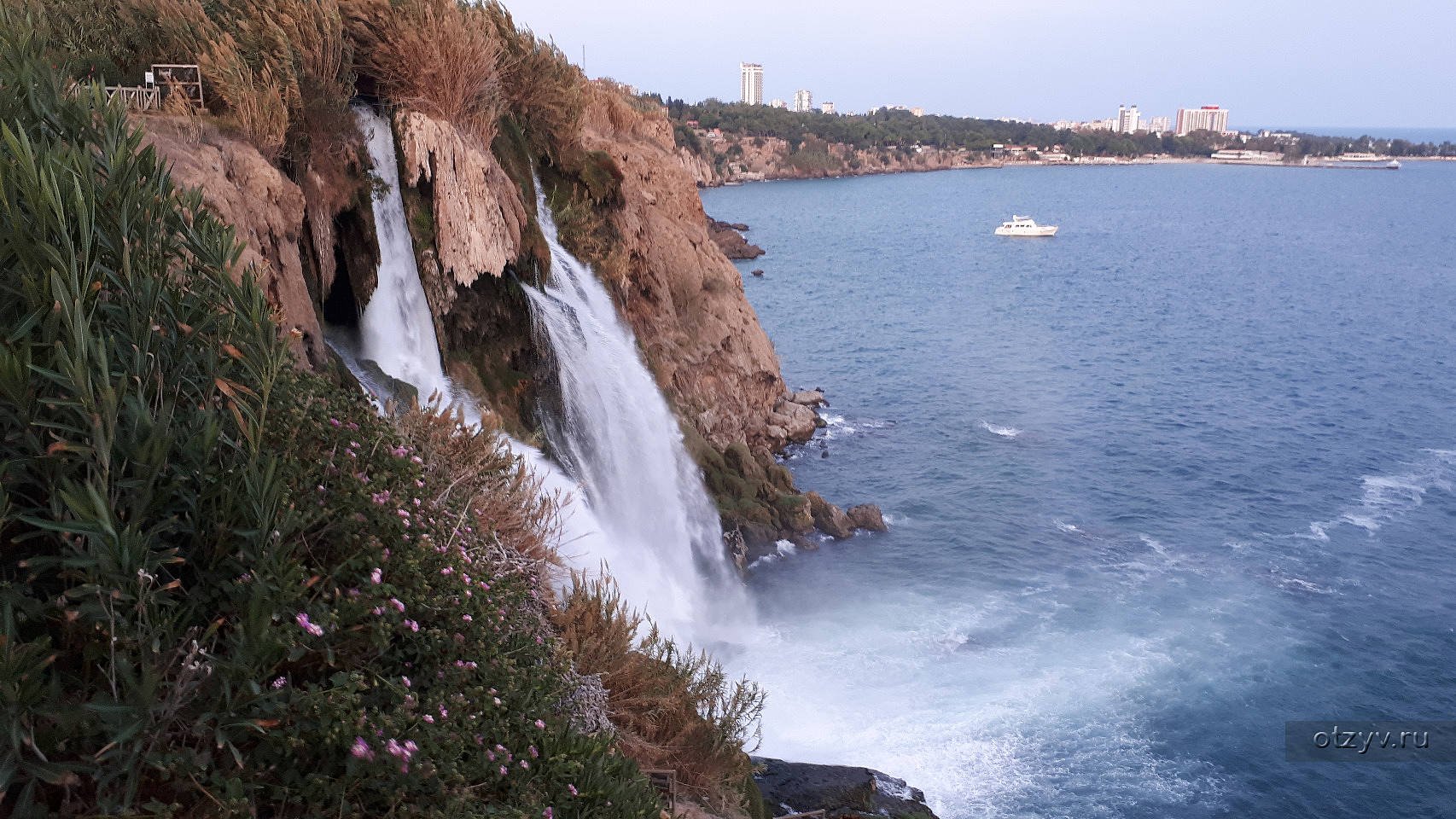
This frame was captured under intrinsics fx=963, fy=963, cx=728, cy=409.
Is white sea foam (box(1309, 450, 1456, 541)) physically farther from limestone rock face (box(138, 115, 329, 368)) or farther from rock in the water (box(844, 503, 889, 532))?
limestone rock face (box(138, 115, 329, 368))

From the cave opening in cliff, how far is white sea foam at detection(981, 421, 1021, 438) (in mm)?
20152

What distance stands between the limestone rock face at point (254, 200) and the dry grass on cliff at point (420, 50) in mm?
3560

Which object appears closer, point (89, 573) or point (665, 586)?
point (89, 573)

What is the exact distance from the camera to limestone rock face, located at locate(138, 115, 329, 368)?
8883 millimetres

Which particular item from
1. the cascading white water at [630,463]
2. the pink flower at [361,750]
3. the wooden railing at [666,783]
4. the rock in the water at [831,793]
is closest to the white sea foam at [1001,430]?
the cascading white water at [630,463]

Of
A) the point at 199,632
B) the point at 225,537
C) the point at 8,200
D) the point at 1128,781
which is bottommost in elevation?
the point at 1128,781

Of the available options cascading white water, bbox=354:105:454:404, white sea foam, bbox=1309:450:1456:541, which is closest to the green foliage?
cascading white water, bbox=354:105:454:404

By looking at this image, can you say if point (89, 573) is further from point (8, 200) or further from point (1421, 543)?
point (1421, 543)

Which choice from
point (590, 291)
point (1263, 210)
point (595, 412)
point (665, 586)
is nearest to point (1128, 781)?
point (665, 586)

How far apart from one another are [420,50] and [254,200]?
4.64 metres

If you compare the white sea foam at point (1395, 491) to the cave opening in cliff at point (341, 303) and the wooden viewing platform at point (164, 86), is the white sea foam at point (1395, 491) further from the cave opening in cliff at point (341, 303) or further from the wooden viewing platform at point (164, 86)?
the wooden viewing platform at point (164, 86)

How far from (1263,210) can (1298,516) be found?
95.2 meters

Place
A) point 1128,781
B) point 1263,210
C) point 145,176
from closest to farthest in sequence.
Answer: point 145,176, point 1128,781, point 1263,210

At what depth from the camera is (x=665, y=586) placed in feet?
52.0
